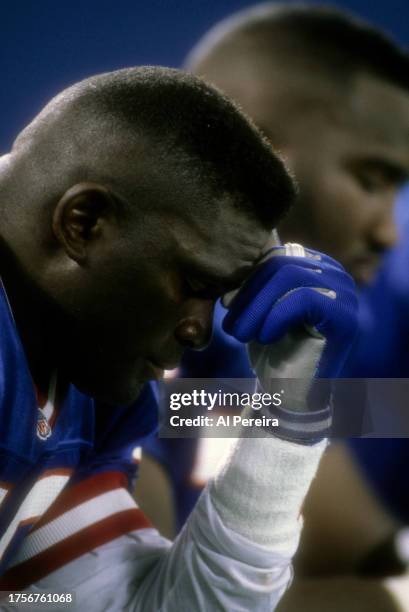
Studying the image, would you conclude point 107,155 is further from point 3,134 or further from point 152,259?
point 3,134

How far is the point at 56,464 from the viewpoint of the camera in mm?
653

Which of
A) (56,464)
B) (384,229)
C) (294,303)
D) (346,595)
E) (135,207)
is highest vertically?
(135,207)

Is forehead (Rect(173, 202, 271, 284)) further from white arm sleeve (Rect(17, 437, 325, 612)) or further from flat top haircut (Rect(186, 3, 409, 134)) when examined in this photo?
flat top haircut (Rect(186, 3, 409, 134))

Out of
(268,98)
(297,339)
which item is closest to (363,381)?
(297,339)

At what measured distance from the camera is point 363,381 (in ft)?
2.86

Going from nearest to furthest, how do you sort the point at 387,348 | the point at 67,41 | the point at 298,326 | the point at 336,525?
the point at 298,326 → the point at 67,41 → the point at 336,525 → the point at 387,348

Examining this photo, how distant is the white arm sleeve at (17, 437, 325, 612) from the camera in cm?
63

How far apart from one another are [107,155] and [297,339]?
24 cm

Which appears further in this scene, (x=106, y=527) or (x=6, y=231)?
(x=106, y=527)

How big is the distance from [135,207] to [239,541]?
309 mm

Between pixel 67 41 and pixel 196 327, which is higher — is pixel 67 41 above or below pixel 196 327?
above

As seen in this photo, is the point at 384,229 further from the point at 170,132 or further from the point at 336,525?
the point at 170,132

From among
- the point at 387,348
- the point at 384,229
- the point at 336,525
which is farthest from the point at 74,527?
the point at 387,348

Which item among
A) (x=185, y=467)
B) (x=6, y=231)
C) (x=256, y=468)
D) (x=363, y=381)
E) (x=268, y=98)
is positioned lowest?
(x=185, y=467)
